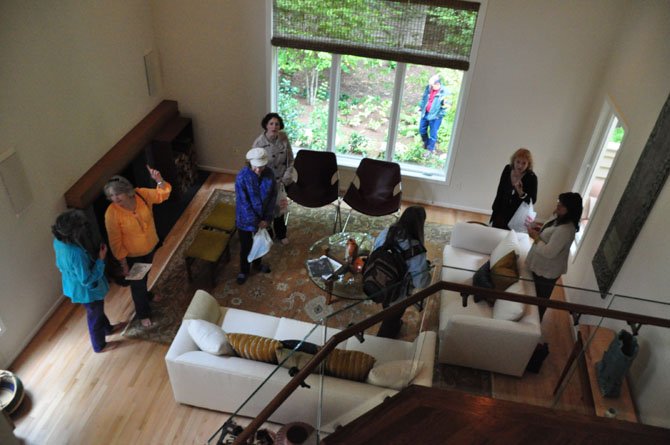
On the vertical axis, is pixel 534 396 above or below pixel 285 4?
below

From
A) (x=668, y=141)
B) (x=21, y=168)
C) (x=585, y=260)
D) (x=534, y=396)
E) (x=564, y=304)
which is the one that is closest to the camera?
(x=564, y=304)

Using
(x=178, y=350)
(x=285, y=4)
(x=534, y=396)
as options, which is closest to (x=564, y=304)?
(x=534, y=396)

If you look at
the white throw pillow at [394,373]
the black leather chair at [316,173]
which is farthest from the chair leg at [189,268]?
the white throw pillow at [394,373]

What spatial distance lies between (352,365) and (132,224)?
7.65 feet

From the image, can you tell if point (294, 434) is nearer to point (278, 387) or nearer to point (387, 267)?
point (278, 387)

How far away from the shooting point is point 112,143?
598 centimetres

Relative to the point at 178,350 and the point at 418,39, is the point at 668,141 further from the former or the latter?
the point at 178,350

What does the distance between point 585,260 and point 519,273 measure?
3.80ft

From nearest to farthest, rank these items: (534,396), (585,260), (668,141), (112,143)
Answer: (534,396), (668,141), (585,260), (112,143)

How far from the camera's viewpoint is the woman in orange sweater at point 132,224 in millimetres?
4336

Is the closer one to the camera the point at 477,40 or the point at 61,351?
the point at 61,351

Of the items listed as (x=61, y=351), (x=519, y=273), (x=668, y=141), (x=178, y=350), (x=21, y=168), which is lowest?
(x=61, y=351)

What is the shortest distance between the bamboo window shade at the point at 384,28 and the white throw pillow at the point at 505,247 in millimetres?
2225

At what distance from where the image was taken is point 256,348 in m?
3.94
